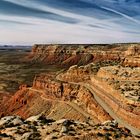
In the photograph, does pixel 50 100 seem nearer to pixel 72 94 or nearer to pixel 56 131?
pixel 72 94

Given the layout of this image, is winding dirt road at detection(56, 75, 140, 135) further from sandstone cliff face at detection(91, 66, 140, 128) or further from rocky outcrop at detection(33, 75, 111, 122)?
rocky outcrop at detection(33, 75, 111, 122)

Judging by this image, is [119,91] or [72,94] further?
[72,94]

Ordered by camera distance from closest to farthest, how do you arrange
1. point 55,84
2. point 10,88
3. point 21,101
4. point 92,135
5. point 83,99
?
1. point 92,135
2. point 83,99
3. point 55,84
4. point 21,101
5. point 10,88


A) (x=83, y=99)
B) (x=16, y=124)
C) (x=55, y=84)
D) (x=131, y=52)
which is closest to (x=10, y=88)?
(x=131, y=52)

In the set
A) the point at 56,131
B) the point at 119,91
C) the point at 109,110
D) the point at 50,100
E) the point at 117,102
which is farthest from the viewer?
the point at 50,100

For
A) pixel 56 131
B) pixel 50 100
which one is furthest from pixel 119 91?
pixel 56 131

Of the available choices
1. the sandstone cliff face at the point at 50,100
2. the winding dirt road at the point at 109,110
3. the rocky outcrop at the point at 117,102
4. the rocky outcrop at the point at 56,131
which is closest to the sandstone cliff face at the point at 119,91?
the rocky outcrop at the point at 117,102

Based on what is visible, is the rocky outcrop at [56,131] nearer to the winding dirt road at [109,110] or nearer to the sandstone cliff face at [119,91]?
the winding dirt road at [109,110]

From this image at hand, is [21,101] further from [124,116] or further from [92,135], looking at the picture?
[92,135]
